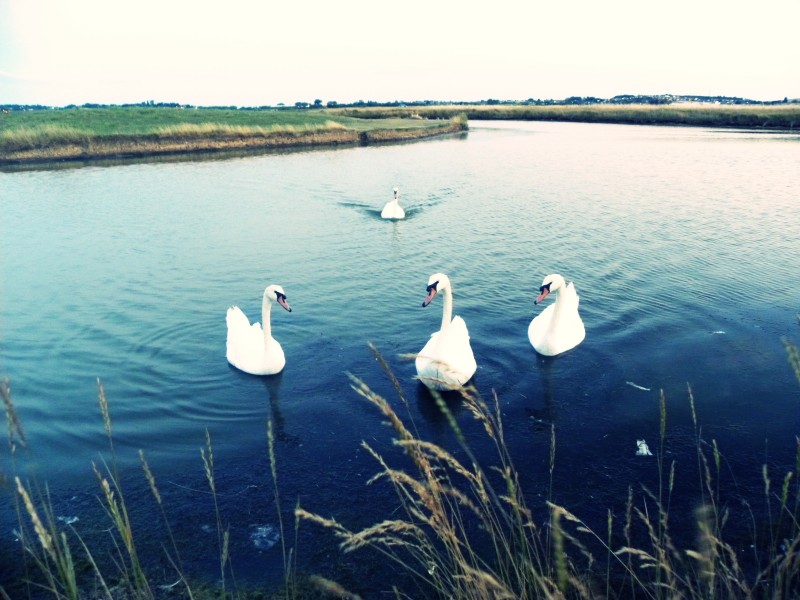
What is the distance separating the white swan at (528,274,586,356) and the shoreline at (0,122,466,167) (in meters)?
30.0

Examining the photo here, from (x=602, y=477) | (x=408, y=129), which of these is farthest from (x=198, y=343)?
(x=408, y=129)

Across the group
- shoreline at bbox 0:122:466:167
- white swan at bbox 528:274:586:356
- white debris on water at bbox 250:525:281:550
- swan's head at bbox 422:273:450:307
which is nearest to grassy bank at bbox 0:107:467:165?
shoreline at bbox 0:122:466:167

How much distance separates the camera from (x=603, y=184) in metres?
23.9

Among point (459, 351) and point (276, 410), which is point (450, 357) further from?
point (276, 410)

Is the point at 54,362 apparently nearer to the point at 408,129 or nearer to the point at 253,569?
the point at 253,569

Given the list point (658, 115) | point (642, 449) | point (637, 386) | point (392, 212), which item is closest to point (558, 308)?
point (637, 386)

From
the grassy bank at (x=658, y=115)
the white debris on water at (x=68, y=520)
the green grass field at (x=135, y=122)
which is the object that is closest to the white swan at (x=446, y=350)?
the white debris on water at (x=68, y=520)

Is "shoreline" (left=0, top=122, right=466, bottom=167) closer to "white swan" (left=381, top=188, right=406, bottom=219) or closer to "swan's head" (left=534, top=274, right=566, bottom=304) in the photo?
"white swan" (left=381, top=188, right=406, bottom=219)

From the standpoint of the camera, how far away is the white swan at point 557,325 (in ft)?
27.6

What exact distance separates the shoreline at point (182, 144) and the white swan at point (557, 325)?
98.4 feet

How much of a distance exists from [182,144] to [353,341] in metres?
31.7

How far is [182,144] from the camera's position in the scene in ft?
118

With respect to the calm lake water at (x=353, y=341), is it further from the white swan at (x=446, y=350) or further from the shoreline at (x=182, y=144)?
the shoreline at (x=182, y=144)

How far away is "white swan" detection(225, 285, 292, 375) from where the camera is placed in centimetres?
808
